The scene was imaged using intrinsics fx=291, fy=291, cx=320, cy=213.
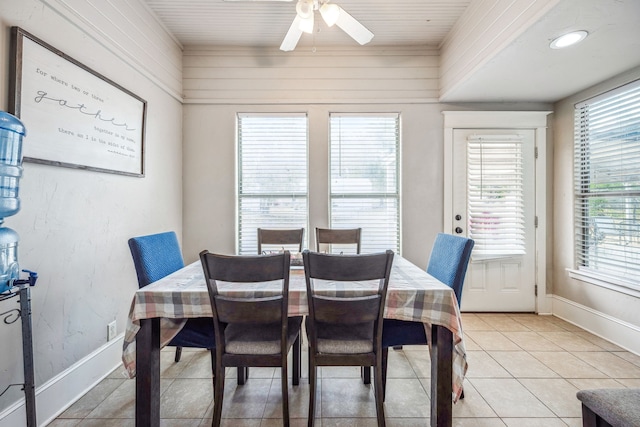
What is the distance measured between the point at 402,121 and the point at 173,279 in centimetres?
267

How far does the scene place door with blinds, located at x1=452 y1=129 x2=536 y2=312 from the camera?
10.2ft

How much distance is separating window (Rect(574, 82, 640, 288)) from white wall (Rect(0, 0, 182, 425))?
406 cm

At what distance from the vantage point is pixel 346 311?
136cm

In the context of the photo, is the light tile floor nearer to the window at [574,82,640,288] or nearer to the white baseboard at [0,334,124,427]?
the white baseboard at [0,334,124,427]

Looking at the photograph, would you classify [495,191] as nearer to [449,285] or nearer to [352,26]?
[449,285]

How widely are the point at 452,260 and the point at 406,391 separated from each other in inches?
35.8

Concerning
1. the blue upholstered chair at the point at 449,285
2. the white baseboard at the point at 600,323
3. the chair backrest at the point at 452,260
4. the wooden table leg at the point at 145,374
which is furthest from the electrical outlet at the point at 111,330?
the white baseboard at the point at 600,323

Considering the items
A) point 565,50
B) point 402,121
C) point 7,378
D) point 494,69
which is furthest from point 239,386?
point 565,50

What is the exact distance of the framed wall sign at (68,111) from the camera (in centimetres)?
148

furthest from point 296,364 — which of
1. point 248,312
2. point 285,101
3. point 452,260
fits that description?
point 285,101

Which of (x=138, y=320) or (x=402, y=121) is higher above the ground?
(x=402, y=121)

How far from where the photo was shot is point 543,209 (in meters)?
3.15

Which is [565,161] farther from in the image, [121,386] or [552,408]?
[121,386]

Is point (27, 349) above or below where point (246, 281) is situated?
below
